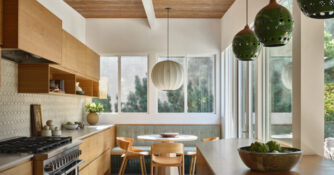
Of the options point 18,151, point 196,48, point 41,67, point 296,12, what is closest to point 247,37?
point 296,12

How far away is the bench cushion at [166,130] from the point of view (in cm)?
682

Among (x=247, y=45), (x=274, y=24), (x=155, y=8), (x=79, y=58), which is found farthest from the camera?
(x=155, y=8)

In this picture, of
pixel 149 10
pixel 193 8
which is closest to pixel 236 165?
pixel 149 10

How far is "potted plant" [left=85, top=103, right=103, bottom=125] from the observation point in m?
6.46

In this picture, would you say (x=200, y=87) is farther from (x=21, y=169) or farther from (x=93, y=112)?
(x=21, y=169)

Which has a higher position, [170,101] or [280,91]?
[280,91]

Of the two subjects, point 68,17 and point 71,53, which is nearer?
point 71,53

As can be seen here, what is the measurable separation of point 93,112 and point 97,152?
1.39 meters

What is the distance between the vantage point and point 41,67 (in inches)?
158

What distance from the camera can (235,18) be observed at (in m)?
5.53

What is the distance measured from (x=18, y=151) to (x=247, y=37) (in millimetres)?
1979

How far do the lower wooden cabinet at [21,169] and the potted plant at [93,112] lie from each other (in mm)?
3581

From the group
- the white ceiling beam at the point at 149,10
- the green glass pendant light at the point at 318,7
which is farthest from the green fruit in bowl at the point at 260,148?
the white ceiling beam at the point at 149,10

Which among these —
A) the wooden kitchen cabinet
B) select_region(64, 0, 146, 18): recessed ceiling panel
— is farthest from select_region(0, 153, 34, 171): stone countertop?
select_region(64, 0, 146, 18): recessed ceiling panel
